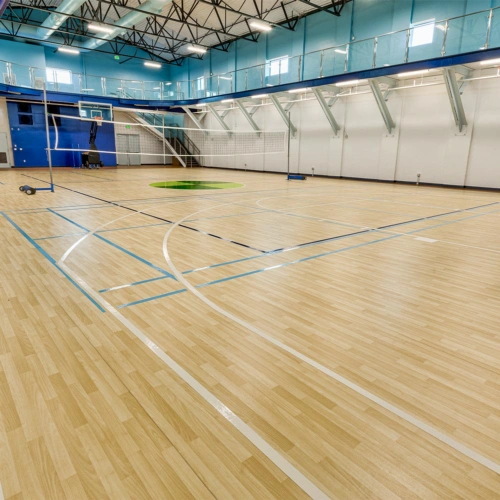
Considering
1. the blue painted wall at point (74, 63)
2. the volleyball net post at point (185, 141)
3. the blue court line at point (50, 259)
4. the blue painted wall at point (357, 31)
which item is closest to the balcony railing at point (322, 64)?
the blue painted wall at point (357, 31)

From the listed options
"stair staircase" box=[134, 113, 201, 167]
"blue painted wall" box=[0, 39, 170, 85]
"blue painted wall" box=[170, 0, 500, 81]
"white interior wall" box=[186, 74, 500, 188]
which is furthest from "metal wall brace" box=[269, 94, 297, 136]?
"blue painted wall" box=[0, 39, 170, 85]

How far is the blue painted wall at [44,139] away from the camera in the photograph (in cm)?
2227

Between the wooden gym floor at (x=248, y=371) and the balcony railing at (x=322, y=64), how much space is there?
10015 mm

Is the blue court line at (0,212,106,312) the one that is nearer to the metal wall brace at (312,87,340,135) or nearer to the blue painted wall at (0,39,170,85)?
the metal wall brace at (312,87,340,135)

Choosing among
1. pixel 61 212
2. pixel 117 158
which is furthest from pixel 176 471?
pixel 117 158

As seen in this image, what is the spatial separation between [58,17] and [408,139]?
20.2 m

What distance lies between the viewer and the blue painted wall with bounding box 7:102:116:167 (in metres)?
22.3

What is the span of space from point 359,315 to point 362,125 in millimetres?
16681

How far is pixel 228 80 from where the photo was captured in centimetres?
2216

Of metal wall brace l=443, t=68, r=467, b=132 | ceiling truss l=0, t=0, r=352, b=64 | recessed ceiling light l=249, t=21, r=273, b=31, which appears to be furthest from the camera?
ceiling truss l=0, t=0, r=352, b=64

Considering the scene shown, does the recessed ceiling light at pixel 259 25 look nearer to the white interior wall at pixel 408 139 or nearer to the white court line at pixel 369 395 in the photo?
the white interior wall at pixel 408 139

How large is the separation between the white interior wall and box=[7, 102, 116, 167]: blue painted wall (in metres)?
13.0

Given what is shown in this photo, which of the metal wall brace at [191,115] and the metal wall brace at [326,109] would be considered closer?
the metal wall brace at [326,109]

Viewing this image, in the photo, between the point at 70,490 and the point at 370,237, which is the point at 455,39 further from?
the point at 70,490
